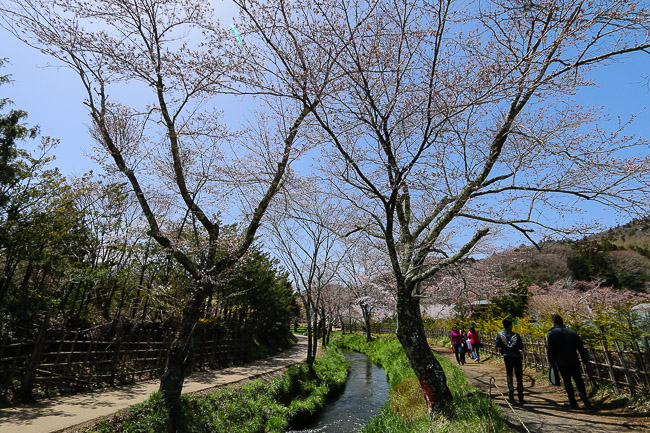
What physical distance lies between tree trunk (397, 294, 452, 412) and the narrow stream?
3543mm

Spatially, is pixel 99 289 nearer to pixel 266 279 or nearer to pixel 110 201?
pixel 110 201

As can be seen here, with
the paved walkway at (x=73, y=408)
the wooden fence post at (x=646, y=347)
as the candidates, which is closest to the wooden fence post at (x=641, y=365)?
the wooden fence post at (x=646, y=347)

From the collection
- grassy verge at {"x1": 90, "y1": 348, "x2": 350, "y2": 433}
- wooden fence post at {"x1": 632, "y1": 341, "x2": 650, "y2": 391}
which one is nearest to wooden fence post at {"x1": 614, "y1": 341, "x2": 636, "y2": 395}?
wooden fence post at {"x1": 632, "y1": 341, "x2": 650, "y2": 391}

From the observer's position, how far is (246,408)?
7.87 metres

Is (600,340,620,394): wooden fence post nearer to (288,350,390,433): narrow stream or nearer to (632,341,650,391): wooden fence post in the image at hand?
(632,341,650,391): wooden fence post

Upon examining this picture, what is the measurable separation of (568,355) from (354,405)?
23.6 ft

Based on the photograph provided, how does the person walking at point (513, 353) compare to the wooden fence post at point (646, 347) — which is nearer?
the wooden fence post at point (646, 347)

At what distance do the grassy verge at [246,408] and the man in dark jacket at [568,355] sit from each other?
6.20m

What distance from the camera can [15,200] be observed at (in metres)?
7.59

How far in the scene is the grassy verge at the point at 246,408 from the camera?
5605 mm

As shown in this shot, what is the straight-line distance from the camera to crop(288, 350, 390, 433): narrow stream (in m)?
8.47

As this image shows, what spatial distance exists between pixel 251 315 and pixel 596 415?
15.4m

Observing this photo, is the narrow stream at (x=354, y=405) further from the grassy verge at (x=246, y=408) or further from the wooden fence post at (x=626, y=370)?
the wooden fence post at (x=626, y=370)

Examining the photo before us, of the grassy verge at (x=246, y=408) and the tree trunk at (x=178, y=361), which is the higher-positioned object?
the tree trunk at (x=178, y=361)
